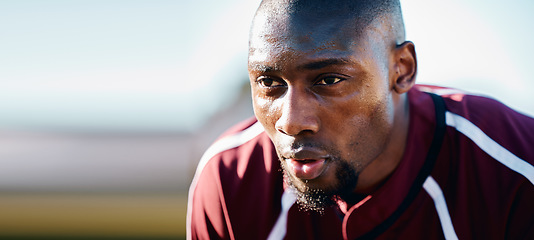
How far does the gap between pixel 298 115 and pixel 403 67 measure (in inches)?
25.8

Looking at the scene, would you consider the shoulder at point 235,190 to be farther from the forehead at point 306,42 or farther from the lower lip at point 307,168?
the forehead at point 306,42

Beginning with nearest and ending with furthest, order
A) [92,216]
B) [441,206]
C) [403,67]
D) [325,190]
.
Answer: [325,190] < [441,206] < [403,67] < [92,216]

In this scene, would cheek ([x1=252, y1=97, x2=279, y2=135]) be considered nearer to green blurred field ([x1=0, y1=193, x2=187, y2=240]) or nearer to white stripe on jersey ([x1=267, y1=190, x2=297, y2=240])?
white stripe on jersey ([x1=267, y1=190, x2=297, y2=240])

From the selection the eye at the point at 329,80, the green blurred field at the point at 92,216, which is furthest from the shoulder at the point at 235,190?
the green blurred field at the point at 92,216

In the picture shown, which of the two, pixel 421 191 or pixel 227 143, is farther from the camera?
pixel 227 143

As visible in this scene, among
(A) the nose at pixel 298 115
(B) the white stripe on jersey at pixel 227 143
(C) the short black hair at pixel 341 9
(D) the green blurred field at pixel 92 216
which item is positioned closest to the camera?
(A) the nose at pixel 298 115

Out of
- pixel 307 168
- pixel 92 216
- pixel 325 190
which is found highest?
pixel 307 168

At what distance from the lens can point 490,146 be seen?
2.05 meters

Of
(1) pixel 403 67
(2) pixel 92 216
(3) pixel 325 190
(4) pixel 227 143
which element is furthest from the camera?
(2) pixel 92 216

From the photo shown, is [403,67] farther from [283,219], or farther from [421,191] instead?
[283,219]

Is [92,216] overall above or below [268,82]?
below

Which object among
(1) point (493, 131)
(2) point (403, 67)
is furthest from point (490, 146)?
(2) point (403, 67)

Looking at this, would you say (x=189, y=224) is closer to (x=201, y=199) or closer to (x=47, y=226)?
(x=201, y=199)

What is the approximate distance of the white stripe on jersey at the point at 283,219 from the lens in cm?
215
